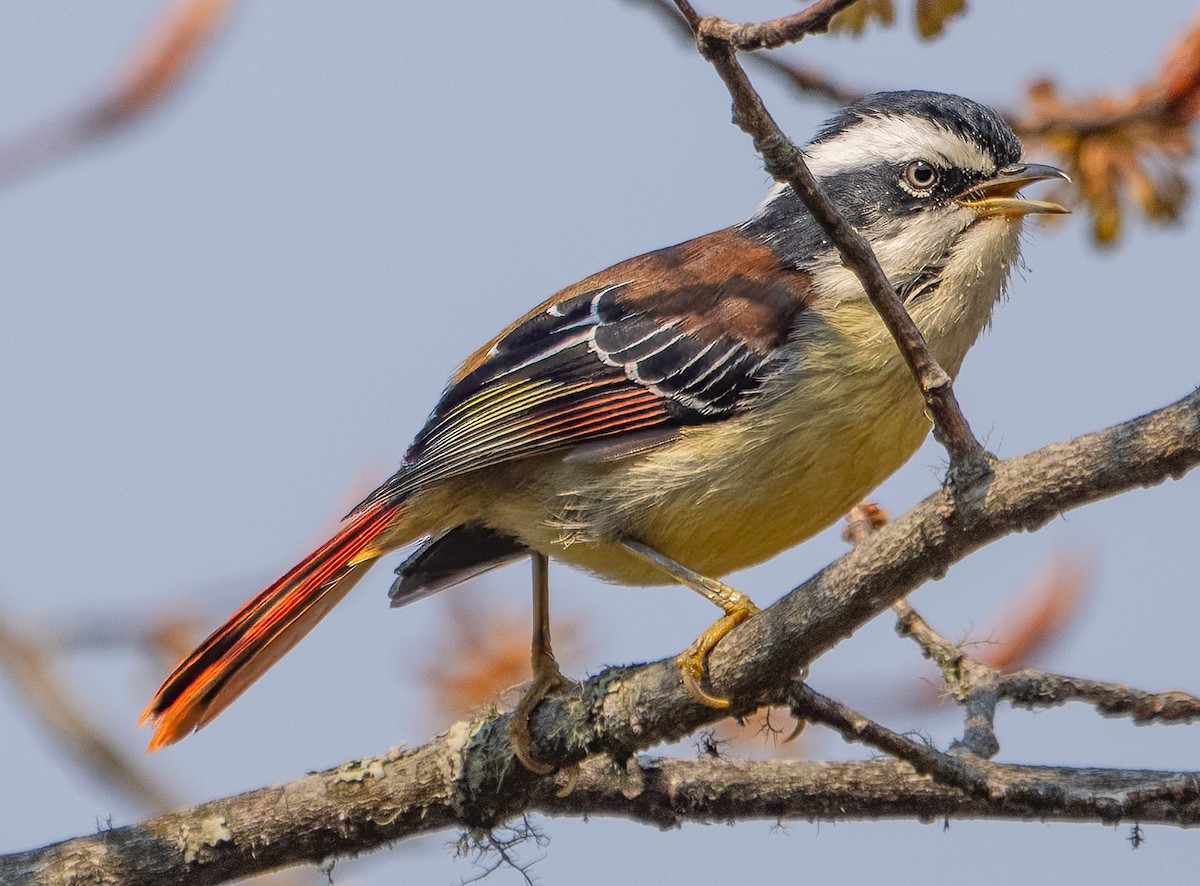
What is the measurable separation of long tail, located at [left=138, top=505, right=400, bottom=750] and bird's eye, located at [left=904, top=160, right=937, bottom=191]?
71.8 inches

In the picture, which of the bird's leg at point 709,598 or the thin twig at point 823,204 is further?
the bird's leg at point 709,598

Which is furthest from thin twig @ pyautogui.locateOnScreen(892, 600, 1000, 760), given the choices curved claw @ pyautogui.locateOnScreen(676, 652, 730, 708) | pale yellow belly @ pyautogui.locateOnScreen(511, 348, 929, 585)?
curved claw @ pyautogui.locateOnScreen(676, 652, 730, 708)

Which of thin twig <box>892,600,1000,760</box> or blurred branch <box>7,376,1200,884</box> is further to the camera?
thin twig <box>892,600,1000,760</box>

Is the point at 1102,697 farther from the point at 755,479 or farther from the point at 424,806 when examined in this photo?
the point at 424,806

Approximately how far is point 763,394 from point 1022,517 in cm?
115

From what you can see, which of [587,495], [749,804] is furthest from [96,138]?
[749,804]

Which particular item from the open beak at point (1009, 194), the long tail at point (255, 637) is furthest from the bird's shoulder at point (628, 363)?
the open beak at point (1009, 194)

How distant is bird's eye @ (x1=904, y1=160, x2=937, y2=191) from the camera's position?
13.8 ft

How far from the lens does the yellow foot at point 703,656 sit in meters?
3.39

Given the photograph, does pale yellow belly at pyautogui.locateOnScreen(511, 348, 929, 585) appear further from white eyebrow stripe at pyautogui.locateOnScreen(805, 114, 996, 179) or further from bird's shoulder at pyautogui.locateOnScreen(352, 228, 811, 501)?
white eyebrow stripe at pyautogui.locateOnScreen(805, 114, 996, 179)

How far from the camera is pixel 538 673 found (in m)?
4.29

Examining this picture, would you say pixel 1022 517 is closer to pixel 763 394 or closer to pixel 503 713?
pixel 763 394

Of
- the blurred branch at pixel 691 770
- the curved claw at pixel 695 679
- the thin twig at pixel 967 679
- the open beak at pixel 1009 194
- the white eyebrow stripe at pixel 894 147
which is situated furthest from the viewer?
the white eyebrow stripe at pixel 894 147

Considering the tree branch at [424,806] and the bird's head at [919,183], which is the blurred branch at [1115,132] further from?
the tree branch at [424,806]
